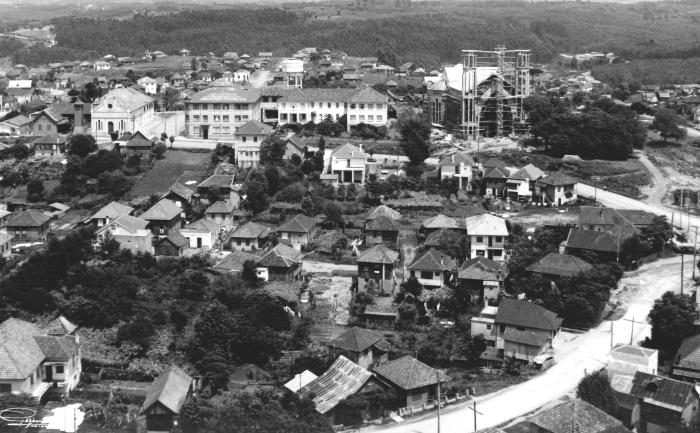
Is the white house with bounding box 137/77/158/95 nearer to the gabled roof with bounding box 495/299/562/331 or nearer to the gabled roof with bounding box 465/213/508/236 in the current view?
the gabled roof with bounding box 465/213/508/236

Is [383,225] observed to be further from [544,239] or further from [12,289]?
[12,289]

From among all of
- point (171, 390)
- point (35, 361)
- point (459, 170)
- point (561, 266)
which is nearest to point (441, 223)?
point (561, 266)

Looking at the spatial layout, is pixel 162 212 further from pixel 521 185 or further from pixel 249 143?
pixel 521 185

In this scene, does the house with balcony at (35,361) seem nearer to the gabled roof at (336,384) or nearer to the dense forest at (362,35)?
the gabled roof at (336,384)

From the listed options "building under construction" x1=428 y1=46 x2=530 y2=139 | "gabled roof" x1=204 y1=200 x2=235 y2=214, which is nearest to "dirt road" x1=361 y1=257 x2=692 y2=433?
"gabled roof" x1=204 y1=200 x2=235 y2=214

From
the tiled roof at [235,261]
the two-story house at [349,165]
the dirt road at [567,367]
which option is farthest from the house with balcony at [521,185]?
the tiled roof at [235,261]

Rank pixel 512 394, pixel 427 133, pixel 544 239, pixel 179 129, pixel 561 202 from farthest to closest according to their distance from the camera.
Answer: pixel 179 129, pixel 427 133, pixel 561 202, pixel 544 239, pixel 512 394

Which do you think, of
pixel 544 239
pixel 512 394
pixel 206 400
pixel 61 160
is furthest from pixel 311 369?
pixel 61 160
